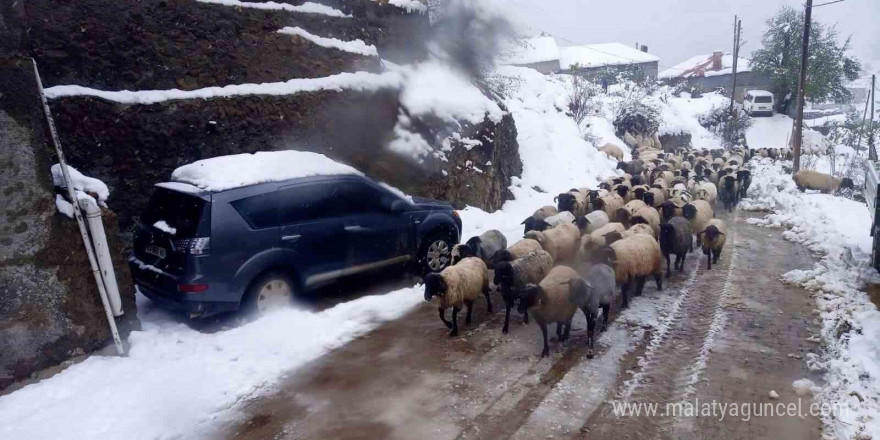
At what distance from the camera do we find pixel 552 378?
18.8 feet

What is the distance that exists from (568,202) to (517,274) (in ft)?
18.8

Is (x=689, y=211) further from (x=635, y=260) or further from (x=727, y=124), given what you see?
(x=727, y=124)

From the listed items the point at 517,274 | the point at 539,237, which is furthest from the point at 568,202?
the point at 517,274

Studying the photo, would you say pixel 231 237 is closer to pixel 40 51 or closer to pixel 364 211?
pixel 364 211

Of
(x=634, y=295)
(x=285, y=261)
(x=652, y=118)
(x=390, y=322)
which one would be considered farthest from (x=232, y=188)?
(x=652, y=118)

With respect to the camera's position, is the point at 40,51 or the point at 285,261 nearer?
the point at 285,261

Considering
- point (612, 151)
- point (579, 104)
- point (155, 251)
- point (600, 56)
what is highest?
point (600, 56)

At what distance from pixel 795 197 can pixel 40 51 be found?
1850 centimetres

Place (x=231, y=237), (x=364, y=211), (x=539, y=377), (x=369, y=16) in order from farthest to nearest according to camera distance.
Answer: (x=369, y=16) < (x=364, y=211) < (x=231, y=237) < (x=539, y=377)

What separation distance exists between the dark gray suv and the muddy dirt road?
1.25 metres

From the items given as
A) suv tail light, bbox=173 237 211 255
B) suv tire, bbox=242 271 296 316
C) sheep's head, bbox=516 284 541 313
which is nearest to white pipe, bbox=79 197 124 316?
suv tail light, bbox=173 237 211 255

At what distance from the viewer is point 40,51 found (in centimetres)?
824

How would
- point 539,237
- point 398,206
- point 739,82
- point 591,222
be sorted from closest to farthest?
point 398,206, point 539,237, point 591,222, point 739,82

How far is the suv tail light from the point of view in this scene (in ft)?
20.2
